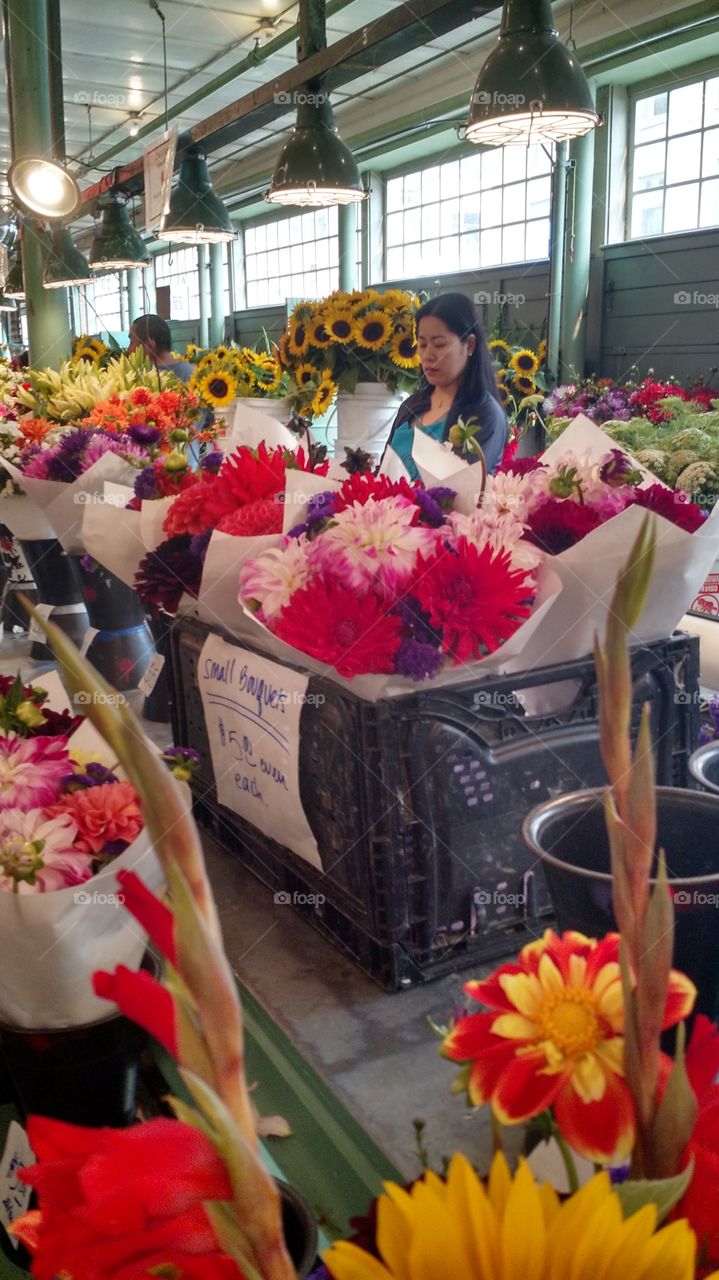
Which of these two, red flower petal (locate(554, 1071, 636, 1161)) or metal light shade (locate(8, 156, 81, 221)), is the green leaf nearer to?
red flower petal (locate(554, 1071, 636, 1161))

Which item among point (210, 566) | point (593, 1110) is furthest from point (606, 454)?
point (593, 1110)

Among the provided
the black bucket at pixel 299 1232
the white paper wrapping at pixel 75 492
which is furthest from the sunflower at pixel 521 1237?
the white paper wrapping at pixel 75 492

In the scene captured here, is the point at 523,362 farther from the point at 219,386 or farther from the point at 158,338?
the point at 219,386

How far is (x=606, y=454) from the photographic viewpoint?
1.20m

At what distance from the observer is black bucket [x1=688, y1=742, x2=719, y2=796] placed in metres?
0.83

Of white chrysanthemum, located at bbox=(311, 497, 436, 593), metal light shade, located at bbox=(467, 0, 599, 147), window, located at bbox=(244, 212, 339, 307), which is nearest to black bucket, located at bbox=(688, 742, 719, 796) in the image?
white chrysanthemum, located at bbox=(311, 497, 436, 593)

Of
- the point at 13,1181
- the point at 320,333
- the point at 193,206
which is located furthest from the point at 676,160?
the point at 13,1181

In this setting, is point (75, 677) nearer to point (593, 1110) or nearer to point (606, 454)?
point (593, 1110)

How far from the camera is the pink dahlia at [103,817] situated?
2.84 ft

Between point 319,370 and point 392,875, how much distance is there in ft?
9.02

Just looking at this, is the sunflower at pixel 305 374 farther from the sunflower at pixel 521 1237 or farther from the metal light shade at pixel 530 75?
the sunflower at pixel 521 1237

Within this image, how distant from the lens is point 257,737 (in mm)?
1156

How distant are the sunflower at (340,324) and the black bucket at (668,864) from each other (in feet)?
9.24

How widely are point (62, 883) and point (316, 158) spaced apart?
9.51ft
